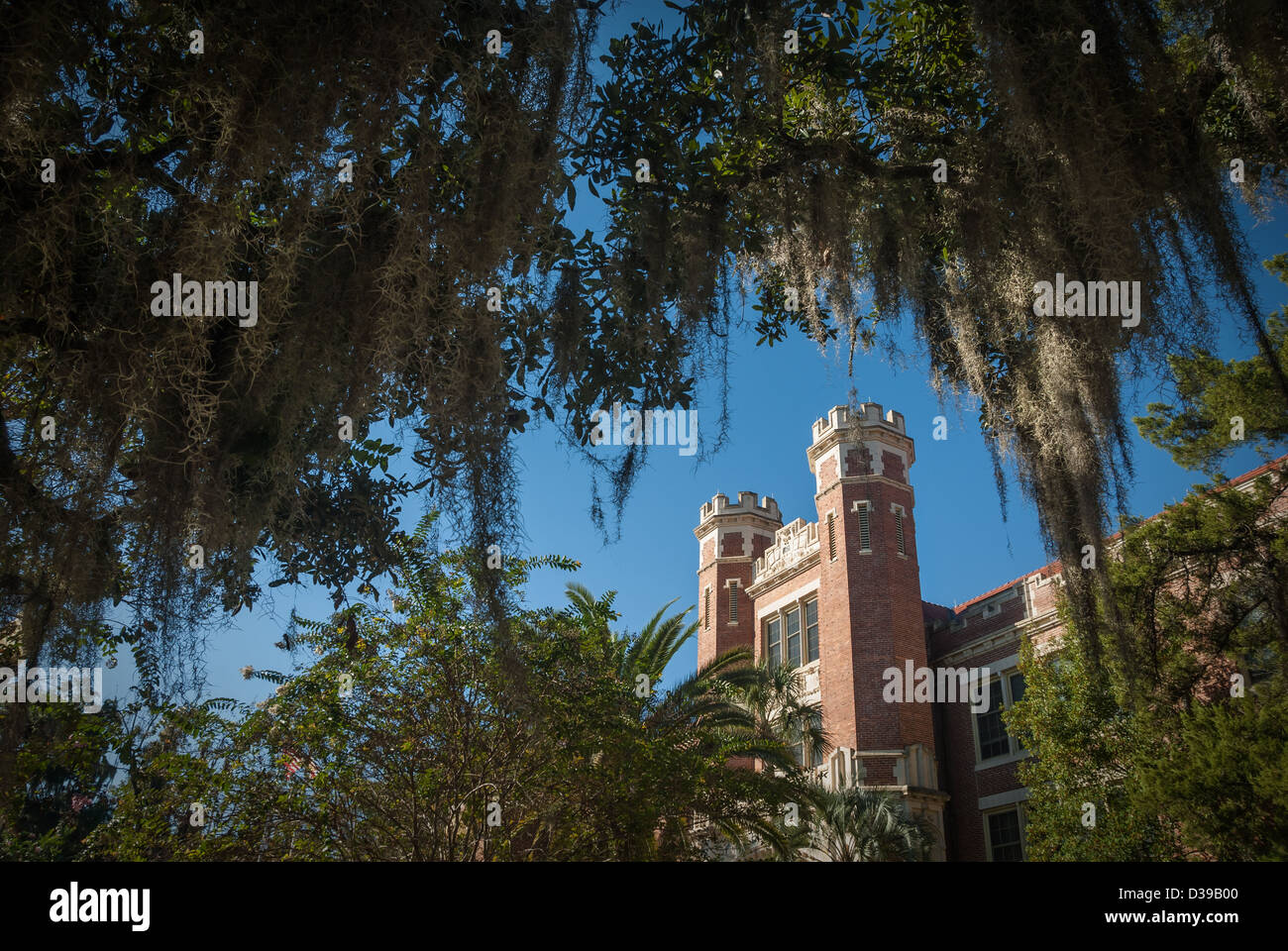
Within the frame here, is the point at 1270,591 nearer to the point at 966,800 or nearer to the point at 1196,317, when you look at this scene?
the point at 1196,317

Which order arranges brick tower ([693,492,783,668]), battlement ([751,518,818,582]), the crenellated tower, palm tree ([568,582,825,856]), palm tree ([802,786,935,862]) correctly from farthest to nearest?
1. brick tower ([693,492,783,668])
2. battlement ([751,518,818,582])
3. the crenellated tower
4. palm tree ([802,786,935,862])
5. palm tree ([568,582,825,856])

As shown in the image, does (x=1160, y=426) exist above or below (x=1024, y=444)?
above

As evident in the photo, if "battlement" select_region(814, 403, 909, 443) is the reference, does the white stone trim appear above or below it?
below

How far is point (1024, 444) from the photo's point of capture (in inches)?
212

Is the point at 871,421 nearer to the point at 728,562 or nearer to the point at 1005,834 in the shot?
the point at 728,562

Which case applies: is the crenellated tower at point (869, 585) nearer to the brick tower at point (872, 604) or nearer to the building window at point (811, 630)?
the brick tower at point (872, 604)

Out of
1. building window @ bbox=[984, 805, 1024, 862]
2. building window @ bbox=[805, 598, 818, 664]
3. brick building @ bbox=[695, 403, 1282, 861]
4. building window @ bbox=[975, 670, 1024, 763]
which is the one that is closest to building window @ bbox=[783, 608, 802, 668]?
brick building @ bbox=[695, 403, 1282, 861]

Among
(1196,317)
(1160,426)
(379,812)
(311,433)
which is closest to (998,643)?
(1160,426)

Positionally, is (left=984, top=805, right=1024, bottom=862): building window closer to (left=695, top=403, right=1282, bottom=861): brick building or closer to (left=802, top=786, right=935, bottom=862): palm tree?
(left=695, top=403, right=1282, bottom=861): brick building

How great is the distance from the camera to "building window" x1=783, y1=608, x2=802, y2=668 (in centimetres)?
2241

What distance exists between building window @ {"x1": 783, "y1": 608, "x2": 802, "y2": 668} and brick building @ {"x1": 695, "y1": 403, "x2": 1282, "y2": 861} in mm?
40

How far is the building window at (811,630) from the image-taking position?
71.6ft

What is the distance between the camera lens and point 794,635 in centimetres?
2295
